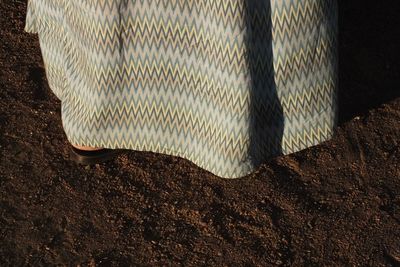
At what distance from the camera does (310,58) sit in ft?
6.98

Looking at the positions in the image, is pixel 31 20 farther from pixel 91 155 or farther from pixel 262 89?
pixel 262 89

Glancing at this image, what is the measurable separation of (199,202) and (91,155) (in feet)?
1.22

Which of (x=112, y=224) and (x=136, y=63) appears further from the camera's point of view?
(x=112, y=224)

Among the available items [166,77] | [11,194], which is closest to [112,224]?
[11,194]

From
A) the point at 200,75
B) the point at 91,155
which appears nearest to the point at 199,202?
the point at 91,155

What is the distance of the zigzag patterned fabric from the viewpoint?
202 centimetres

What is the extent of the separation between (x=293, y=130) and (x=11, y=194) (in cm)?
90

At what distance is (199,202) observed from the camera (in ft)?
7.94

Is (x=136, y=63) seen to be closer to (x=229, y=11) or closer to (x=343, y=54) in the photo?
(x=229, y=11)

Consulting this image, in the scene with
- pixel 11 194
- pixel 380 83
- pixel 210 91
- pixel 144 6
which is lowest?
Result: pixel 11 194

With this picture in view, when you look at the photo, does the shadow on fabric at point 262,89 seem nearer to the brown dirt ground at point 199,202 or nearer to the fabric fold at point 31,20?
the brown dirt ground at point 199,202

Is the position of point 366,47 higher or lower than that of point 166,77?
lower

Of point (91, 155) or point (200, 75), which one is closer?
point (200, 75)

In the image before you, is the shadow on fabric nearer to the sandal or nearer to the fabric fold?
the sandal
